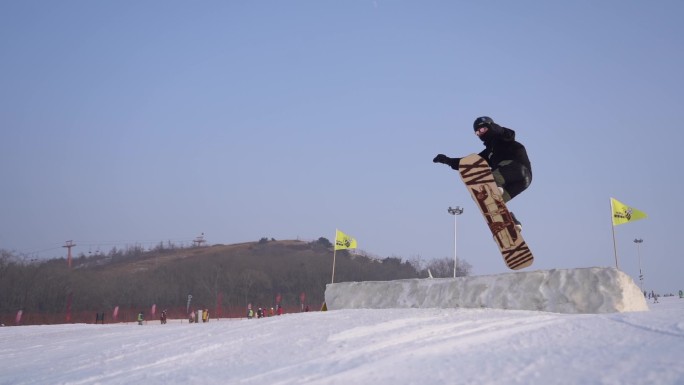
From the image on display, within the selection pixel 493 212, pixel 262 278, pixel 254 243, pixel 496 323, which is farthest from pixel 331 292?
pixel 254 243

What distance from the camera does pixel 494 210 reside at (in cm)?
853

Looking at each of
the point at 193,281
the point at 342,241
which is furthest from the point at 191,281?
the point at 342,241

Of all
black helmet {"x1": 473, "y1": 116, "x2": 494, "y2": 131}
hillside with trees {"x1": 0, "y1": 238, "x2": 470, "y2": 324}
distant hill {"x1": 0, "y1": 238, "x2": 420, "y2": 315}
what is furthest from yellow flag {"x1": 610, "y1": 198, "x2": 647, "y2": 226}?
distant hill {"x1": 0, "y1": 238, "x2": 420, "y2": 315}

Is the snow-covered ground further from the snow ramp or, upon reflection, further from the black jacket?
the black jacket

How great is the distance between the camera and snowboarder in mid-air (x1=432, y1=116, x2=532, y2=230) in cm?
779

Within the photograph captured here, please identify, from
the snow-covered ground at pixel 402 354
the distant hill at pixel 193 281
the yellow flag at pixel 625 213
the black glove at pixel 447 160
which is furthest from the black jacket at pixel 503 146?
the distant hill at pixel 193 281

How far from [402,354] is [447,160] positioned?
4.21 meters

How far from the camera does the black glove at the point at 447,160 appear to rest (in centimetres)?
834

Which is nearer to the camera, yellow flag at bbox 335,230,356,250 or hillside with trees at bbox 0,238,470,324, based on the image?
yellow flag at bbox 335,230,356,250

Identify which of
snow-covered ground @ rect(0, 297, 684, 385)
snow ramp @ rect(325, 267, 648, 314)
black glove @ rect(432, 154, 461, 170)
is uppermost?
black glove @ rect(432, 154, 461, 170)

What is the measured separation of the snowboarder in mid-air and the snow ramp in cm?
137

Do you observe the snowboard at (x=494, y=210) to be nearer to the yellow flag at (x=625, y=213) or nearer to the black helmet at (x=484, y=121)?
the black helmet at (x=484, y=121)

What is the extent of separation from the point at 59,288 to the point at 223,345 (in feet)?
202

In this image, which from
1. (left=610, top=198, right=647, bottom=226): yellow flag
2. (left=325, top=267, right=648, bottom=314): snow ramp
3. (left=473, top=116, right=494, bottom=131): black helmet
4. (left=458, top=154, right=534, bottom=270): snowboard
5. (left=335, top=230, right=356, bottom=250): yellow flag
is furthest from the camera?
(left=335, top=230, right=356, bottom=250): yellow flag
